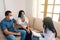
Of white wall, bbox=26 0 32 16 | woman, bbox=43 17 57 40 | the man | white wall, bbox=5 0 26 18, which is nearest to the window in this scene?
white wall, bbox=26 0 32 16

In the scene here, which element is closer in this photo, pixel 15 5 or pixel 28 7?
pixel 15 5

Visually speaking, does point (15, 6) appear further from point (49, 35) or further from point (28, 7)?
point (49, 35)

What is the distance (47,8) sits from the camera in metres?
3.82

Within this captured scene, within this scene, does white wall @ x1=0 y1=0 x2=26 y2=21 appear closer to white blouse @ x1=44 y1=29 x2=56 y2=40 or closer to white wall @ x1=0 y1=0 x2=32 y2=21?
white wall @ x1=0 y1=0 x2=32 y2=21

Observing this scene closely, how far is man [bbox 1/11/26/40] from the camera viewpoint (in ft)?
8.63

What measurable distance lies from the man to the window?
49.5 inches

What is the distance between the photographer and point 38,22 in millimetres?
3398

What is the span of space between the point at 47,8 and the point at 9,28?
60.6 inches

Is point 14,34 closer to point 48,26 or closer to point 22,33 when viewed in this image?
point 22,33

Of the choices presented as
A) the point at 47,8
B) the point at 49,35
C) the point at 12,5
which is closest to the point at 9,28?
the point at 12,5

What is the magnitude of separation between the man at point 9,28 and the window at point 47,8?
126cm

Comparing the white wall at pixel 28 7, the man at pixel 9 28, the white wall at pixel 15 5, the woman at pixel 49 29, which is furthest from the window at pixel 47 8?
the woman at pixel 49 29

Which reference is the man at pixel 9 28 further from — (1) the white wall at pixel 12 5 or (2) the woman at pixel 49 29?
(2) the woman at pixel 49 29

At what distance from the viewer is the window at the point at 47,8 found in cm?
372
